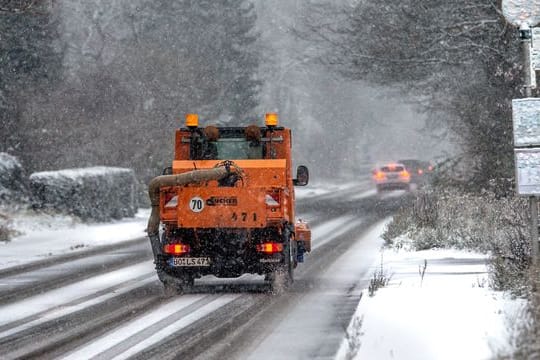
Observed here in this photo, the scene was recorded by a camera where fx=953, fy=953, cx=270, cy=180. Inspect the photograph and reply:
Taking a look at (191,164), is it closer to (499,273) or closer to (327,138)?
(499,273)

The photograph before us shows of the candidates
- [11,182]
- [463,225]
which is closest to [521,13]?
[463,225]

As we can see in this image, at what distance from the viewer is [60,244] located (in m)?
22.9

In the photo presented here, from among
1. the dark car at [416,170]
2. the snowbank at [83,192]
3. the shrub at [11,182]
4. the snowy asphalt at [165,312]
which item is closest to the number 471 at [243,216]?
the snowy asphalt at [165,312]

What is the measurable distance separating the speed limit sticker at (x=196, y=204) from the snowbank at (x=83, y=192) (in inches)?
594

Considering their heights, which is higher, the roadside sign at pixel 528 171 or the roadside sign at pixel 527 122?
the roadside sign at pixel 527 122

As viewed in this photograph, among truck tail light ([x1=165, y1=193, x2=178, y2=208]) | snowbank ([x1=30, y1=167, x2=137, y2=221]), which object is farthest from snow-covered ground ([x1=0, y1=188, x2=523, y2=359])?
snowbank ([x1=30, y1=167, x2=137, y2=221])

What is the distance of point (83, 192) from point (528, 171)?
64.1ft

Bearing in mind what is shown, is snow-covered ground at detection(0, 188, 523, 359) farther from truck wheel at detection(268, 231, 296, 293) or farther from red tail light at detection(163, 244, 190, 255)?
red tail light at detection(163, 244, 190, 255)

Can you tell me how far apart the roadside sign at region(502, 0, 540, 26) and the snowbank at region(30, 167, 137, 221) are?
19040 millimetres

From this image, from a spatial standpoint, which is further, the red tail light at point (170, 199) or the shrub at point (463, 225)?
the shrub at point (463, 225)

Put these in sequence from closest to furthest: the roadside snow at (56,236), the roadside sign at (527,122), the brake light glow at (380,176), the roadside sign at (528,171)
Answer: the roadside sign at (528,171)
the roadside sign at (527,122)
the roadside snow at (56,236)
the brake light glow at (380,176)

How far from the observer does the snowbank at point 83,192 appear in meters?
27.2

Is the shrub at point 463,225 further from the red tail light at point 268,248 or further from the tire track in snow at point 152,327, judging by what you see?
the tire track in snow at point 152,327

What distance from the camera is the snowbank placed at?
2723 centimetres
